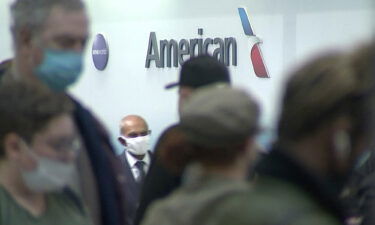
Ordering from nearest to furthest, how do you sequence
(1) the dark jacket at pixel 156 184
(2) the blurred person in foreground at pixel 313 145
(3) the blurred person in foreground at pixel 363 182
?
1. (2) the blurred person in foreground at pixel 313 145
2. (3) the blurred person in foreground at pixel 363 182
3. (1) the dark jacket at pixel 156 184

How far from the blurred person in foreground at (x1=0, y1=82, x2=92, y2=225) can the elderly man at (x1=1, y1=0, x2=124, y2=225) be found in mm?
154

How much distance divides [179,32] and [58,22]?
3.22m

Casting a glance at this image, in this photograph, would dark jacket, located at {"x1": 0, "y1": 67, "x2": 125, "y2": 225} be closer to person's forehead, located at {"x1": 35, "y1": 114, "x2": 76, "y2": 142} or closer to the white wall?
person's forehead, located at {"x1": 35, "y1": 114, "x2": 76, "y2": 142}

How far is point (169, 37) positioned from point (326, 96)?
4228 millimetres

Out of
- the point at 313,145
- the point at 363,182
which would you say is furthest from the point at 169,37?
the point at 313,145

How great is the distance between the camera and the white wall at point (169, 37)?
591 centimetres

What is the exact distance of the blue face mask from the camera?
124 inches

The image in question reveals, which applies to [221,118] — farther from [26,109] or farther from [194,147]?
[26,109]

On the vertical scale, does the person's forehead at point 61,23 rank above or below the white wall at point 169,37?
above

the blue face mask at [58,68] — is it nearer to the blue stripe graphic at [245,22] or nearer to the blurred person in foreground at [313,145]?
the blurred person in foreground at [313,145]

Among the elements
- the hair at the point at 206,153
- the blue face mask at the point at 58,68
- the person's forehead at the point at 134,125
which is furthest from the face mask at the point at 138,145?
the hair at the point at 206,153

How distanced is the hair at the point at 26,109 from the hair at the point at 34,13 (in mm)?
261

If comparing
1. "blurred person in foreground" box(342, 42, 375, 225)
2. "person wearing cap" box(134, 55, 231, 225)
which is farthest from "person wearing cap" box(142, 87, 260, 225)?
"person wearing cap" box(134, 55, 231, 225)

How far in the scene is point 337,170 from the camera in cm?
231
